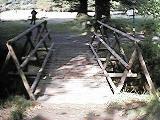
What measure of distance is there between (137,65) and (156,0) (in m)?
2.21

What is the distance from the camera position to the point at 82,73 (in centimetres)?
1096

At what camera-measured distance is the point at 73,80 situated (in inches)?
401

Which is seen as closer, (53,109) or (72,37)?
(53,109)

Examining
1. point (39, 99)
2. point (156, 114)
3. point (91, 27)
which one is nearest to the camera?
point (156, 114)

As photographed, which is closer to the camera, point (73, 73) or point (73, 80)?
point (73, 80)

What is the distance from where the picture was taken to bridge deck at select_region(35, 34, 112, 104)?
8.73m

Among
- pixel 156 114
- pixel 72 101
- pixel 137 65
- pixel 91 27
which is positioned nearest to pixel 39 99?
pixel 72 101

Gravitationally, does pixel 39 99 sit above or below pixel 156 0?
below

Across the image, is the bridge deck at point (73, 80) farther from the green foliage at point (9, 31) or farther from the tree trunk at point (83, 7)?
the tree trunk at point (83, 7)

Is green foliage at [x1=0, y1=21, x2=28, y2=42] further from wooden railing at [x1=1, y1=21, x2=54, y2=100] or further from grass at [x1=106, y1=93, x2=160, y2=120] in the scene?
grass at [x1=106, y1=93, x2=160, y2=120]

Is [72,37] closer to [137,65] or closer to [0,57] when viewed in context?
[0,57]

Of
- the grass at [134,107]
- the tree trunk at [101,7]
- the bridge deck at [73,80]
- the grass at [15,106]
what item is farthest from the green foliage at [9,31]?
the grass at [134,107]

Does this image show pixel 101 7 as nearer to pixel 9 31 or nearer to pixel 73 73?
pixel 9 31

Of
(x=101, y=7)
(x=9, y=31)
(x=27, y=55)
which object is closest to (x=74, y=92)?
(x=27, y=55)
